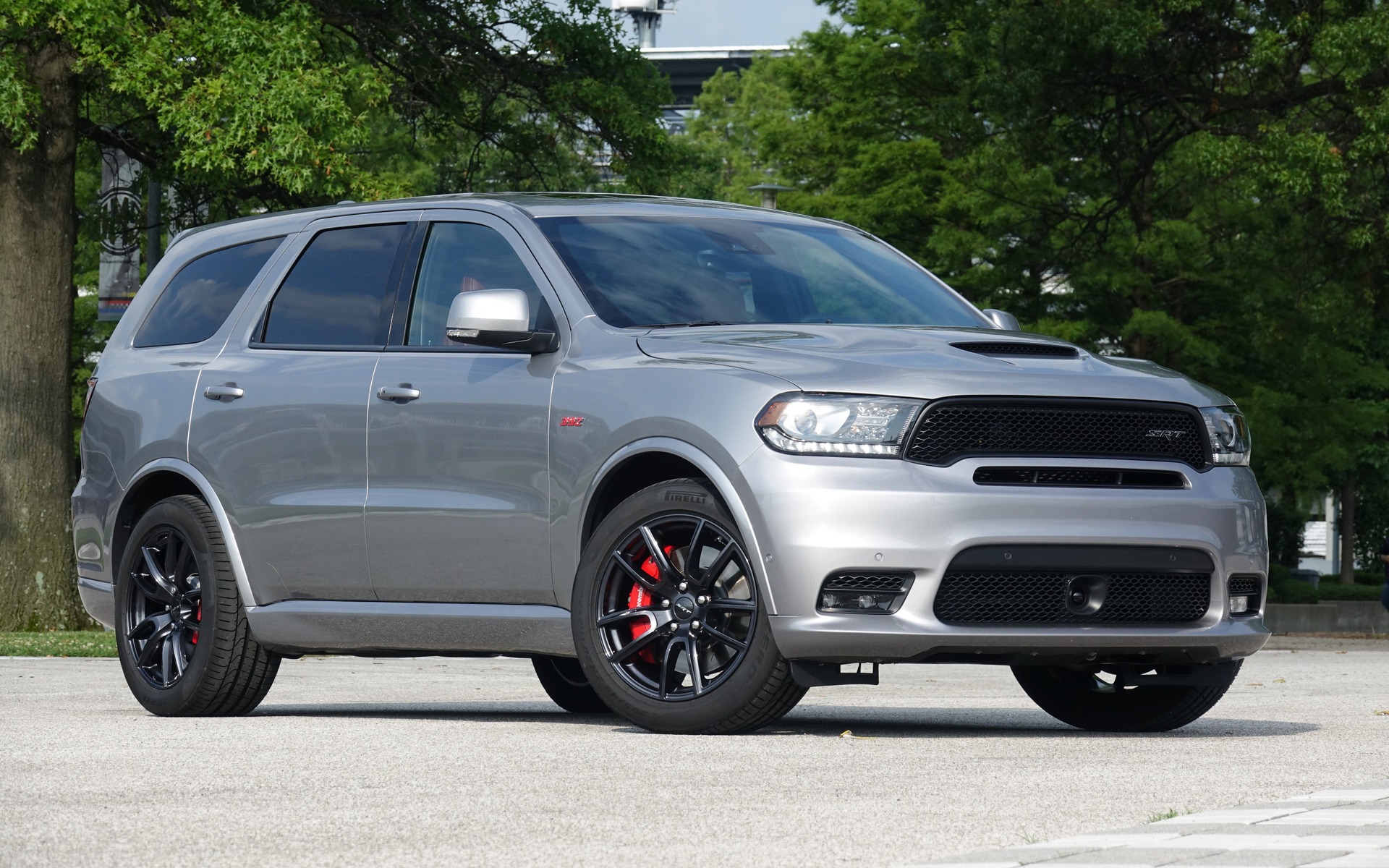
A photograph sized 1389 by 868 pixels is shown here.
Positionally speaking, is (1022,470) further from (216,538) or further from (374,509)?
(216,538)

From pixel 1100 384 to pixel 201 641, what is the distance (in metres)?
3.66

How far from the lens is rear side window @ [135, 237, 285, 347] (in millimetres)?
9125

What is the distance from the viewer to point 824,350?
713 cm

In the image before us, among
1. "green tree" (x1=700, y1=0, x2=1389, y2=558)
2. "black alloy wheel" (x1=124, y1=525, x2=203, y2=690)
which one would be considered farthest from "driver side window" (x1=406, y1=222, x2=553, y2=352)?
"green tree" (x1=700, y1=0, x2=1389, y2=558)

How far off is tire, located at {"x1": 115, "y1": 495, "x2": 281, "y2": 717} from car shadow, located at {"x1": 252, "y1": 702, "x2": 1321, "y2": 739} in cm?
38

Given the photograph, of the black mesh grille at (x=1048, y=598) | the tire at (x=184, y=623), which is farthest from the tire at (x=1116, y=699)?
the tire at (x=184, y=623)

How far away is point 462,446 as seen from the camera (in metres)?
7.77

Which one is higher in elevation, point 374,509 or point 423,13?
point 423,13

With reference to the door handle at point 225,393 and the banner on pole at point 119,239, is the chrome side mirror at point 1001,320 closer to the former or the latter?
the door handle at point 225,393

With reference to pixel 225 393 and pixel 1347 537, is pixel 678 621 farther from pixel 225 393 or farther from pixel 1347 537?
pixel 1347 537

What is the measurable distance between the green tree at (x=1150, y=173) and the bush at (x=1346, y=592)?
57.9 inches

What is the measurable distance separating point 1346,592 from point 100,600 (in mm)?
33521

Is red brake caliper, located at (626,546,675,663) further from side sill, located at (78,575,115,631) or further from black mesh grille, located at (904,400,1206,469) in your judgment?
side sill, located at (78,575,115,631)

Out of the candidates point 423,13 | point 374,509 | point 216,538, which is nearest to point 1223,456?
point 374,509
